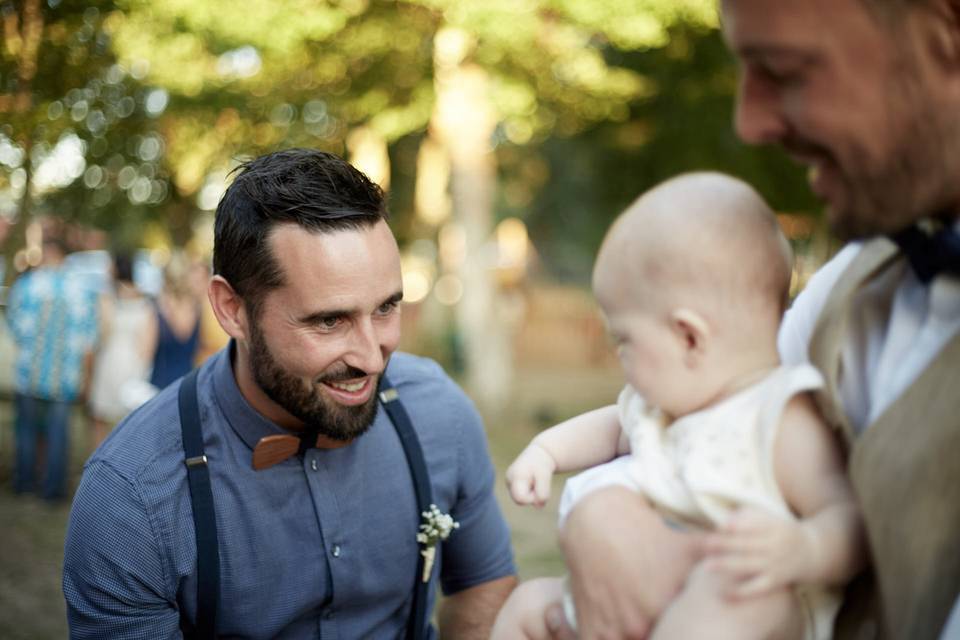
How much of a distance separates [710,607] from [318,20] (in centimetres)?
1135

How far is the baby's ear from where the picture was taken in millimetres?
1349

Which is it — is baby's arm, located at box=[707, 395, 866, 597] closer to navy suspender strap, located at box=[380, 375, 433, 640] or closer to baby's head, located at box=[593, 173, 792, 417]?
baby's head, located at box=[593, 173, 792, 417]

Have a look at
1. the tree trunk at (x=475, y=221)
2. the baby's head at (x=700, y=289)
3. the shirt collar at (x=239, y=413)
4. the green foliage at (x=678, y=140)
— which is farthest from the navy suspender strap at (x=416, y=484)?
the green foliage at (x=678, y=140)

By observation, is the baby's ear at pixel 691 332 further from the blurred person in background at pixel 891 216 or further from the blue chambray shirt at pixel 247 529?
the blue chambray shirt at pixel 247 529

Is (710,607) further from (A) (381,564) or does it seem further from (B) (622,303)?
(A) (381,564)

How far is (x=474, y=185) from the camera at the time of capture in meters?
14.0

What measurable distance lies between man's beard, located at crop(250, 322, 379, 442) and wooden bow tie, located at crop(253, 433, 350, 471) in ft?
0.12

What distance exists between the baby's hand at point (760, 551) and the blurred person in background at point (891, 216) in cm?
9

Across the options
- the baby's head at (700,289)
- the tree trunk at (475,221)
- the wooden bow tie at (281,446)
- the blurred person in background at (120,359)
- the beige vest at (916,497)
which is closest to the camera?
A: the beige vest at (916,497)

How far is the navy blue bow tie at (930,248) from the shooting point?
46.4 inches

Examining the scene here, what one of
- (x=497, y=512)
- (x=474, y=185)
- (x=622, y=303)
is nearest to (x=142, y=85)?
(x=474, y=185)

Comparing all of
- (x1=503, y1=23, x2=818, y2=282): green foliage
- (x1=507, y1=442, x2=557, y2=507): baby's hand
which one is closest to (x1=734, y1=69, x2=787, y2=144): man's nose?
(x1=507, y1=442, x2=557, y2=507): baby's hand

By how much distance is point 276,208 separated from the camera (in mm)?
2564

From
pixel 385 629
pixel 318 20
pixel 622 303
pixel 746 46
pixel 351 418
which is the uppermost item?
pixel 318 20
